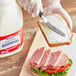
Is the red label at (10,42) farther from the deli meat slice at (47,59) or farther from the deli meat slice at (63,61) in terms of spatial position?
the deli meat slice at (63,61)

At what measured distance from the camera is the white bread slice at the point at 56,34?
148 cm

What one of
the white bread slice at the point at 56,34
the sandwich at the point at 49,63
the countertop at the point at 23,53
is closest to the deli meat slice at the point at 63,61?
the sandwich at the point at 49,63

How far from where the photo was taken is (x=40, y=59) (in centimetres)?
156

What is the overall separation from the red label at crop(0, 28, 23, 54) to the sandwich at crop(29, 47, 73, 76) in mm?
127

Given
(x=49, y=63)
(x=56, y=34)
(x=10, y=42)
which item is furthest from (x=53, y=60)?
(x=10, y=42)

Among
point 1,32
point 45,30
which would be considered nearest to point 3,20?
point 1,32

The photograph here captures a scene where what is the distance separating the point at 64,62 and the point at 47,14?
34 cm

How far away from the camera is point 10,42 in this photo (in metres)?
1.56

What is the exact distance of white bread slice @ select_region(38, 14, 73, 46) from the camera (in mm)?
1480

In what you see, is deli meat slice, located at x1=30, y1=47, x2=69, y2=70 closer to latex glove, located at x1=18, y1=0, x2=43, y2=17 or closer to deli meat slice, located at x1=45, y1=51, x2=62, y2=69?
deli meat slice, located at x1=45, y1=51, x2=62, y2=69

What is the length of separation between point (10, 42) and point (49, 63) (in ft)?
0.87

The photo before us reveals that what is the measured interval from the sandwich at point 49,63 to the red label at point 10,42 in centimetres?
13

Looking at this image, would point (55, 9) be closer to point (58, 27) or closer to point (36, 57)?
point (58, 27)

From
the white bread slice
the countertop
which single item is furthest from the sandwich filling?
the countertop
